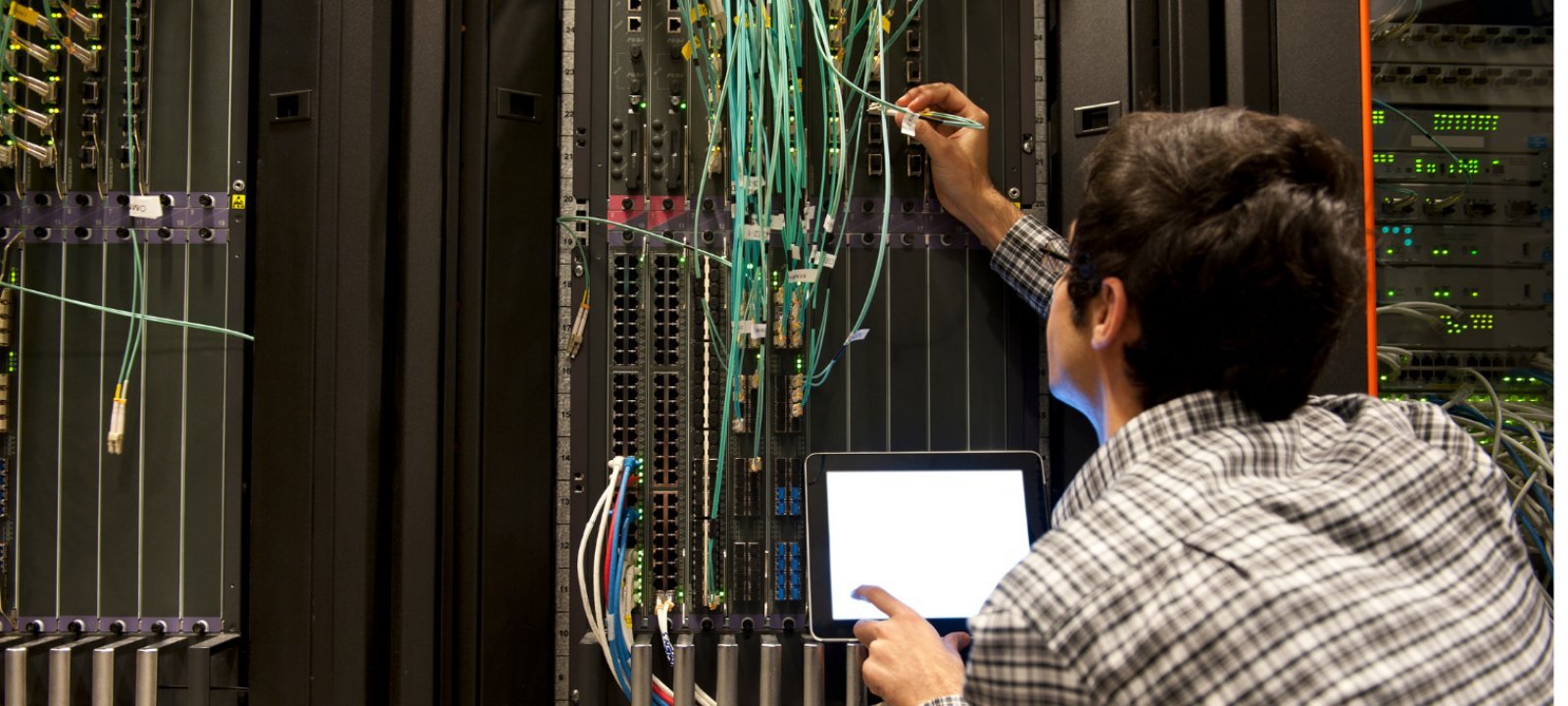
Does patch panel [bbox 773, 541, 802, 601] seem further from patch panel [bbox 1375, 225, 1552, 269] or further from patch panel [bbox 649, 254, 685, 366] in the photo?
patch panel [bbox 1375, 225, 1552, 269]

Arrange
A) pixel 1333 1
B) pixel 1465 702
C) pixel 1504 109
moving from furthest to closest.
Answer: pixel 1504 109, pixel 1333 1, pixel 1465 702

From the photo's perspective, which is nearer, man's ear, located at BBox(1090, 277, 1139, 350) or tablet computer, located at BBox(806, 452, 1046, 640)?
man's ear, located at BBox(1090, 277, 1139, 350)

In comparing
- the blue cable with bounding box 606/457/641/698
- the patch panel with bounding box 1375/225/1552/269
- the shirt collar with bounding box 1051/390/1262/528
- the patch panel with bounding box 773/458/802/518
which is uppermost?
the patch panel with bounding box 1375/225/1552/269

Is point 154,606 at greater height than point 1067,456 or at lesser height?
lesser

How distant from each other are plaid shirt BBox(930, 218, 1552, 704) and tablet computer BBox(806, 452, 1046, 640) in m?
0.74

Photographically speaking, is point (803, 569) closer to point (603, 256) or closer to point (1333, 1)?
point (603, 256)

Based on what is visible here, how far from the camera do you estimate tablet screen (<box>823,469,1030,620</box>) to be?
163 centimetres

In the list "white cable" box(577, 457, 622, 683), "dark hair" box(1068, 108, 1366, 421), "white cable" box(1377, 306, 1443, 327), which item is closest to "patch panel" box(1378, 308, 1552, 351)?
"white cable" box(1377, 306, 1443, 327)

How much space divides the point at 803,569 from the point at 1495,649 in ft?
3.77

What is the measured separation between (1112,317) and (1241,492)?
0.25m

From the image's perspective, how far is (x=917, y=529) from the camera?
1668mm

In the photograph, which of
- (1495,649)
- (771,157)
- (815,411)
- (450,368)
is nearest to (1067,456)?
(815,411)

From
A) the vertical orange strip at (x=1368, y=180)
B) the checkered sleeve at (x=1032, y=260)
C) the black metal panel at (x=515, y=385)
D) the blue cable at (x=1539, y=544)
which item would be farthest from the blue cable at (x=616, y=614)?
the blue cable at (x=1539, y=544)

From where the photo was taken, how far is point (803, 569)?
70.4 inches
